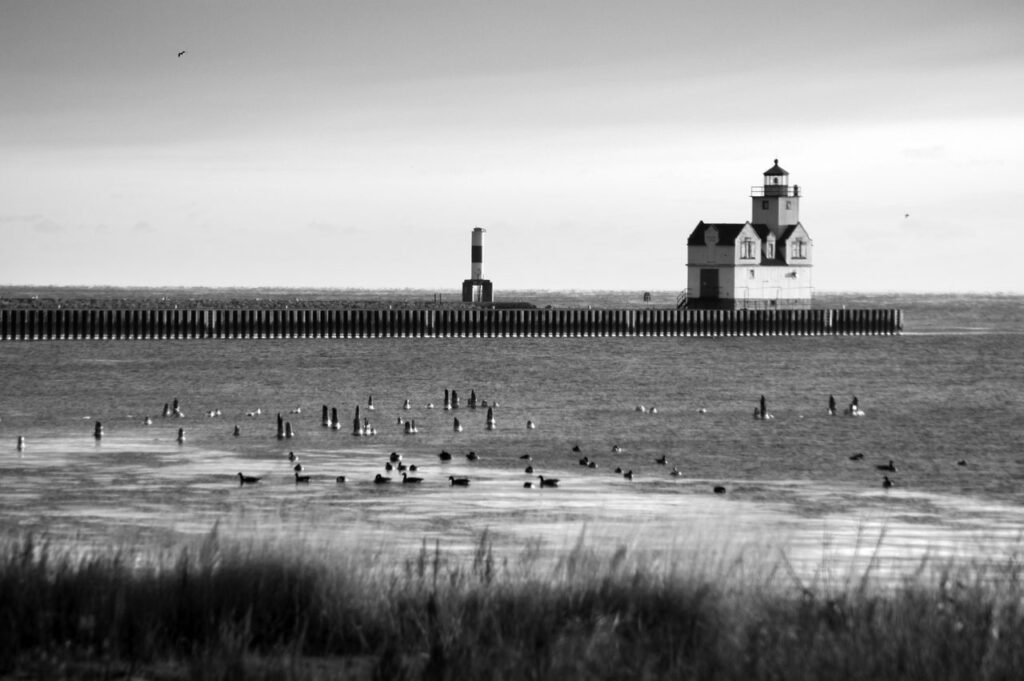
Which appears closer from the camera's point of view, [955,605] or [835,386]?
[955,605]

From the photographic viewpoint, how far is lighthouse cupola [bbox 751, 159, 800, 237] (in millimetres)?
102438

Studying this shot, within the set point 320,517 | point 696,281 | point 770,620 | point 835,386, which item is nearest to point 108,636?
point 770,620

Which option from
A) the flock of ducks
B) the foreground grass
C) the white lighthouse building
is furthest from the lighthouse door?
the foreground grass

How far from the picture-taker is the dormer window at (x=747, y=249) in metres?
98.4

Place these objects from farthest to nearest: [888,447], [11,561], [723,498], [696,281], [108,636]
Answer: [696,281] < [888,447] < [723,498] < [11,561] < [108,636]

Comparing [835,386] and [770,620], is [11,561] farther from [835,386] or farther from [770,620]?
[835,386]

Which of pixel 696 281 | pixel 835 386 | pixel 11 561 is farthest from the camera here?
pixel 696 281

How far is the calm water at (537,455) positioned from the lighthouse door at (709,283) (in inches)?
918

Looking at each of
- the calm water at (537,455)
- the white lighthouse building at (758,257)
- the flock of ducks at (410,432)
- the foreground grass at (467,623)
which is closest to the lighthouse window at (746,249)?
the white lighthouse building at (758,257)

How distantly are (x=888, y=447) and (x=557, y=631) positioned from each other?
1107 inches

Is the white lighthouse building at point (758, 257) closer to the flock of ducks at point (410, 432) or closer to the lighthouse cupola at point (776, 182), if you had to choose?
the lighthouse cupola at point (776, 182)

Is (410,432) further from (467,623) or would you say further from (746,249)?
(746,249)

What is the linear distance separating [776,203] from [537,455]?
71.9m

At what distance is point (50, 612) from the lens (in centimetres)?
1074
